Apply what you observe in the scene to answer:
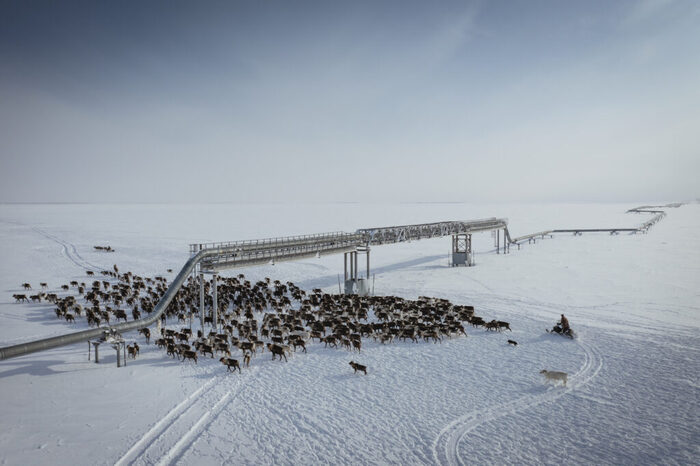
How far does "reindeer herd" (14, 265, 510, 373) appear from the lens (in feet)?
60.6

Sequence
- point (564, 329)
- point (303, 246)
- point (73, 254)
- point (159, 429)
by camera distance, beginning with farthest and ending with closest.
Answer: point (73, 254) → point (303, 246) → point (564, 329) → point (159, 429)

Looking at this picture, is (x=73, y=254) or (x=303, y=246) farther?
(x=73, y=254)

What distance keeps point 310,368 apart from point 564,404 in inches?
379

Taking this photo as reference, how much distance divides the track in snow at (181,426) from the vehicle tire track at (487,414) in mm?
7057

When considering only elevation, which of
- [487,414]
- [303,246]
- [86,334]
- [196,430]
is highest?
[303,246]

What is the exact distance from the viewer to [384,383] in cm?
1505

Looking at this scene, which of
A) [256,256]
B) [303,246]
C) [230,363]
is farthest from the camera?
[303,246]

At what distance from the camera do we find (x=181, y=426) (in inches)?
473

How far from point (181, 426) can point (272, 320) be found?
9588 millimetres

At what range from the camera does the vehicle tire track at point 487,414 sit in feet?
35.1

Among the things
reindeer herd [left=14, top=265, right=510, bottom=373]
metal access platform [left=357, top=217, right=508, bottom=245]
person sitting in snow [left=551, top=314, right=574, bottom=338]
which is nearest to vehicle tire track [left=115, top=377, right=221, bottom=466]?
reindeer herd [left=14, top=265, right=510, bottom=373]

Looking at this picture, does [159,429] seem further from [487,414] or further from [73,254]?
[73,254]

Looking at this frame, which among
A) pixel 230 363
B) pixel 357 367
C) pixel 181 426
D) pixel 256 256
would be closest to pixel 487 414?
pixel 357 367

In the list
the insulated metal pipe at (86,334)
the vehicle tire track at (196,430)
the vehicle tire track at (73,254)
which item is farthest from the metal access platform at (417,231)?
the vehicle tire track at (73,254)
